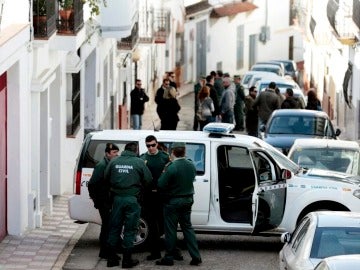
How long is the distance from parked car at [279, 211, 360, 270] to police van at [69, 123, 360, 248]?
404cm

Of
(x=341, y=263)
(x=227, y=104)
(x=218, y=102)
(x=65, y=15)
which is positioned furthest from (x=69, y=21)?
(x=341, y=263)

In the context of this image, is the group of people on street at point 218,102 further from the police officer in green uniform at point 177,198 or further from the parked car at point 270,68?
the police officer in green uniform at point 177,198

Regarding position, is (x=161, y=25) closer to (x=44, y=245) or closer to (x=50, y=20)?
(x=50, y=20)

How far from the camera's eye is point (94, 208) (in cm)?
1877

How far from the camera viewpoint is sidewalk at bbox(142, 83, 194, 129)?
3967 cm

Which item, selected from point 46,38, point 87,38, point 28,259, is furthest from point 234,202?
point 87,38

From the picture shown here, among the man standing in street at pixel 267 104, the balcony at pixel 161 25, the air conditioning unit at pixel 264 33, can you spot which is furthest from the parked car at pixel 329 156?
the air conditioning unit at pixel 264 33

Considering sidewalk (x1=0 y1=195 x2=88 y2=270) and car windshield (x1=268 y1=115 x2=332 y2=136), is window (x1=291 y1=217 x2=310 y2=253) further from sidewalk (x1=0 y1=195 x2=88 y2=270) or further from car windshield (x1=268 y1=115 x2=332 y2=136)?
car windshield (x1=268 y1=115 x2=332 y2=136)

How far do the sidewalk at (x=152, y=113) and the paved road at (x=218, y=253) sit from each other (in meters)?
15.6

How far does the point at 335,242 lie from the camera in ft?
45.9

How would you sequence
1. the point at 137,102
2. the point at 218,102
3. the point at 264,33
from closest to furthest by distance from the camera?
the point at 137,102 < the point at 218,102 < the point at 264,33

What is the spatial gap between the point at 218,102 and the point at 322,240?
22.0 m

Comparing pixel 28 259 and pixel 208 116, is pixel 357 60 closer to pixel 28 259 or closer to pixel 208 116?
pixel 208 116

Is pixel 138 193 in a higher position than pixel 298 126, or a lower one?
higher
